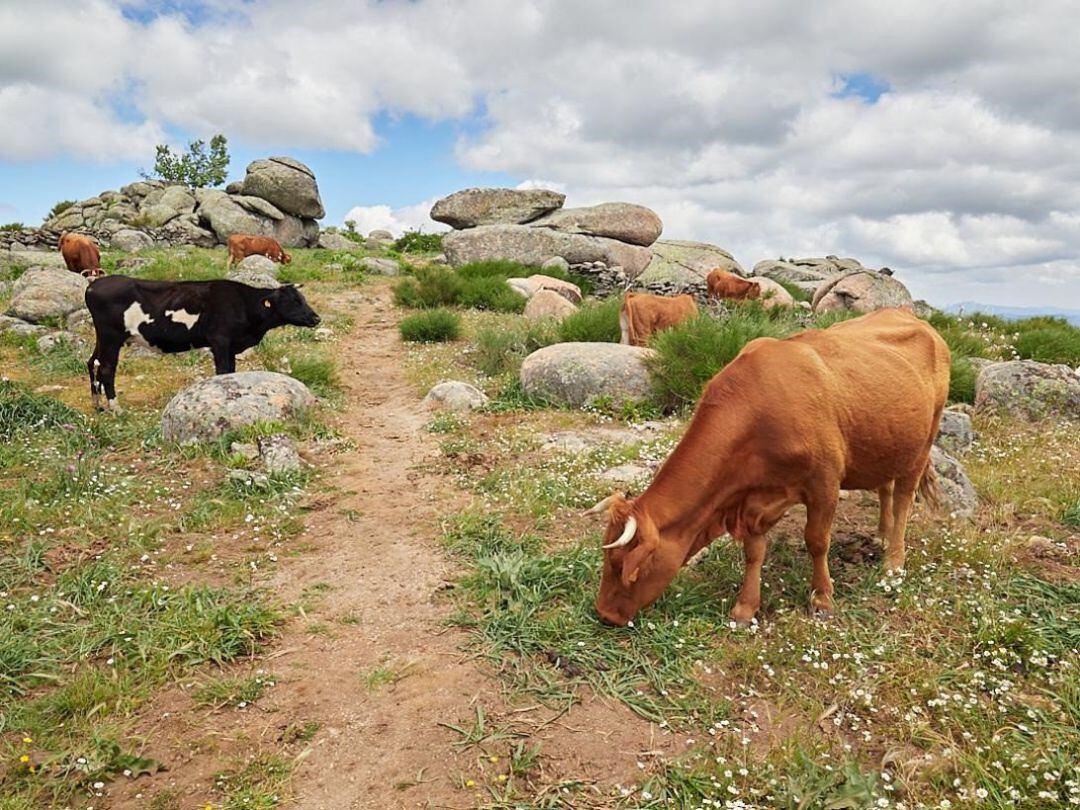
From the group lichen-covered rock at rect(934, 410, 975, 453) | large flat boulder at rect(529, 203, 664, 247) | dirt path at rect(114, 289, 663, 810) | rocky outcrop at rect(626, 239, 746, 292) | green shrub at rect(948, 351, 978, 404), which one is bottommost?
dirt path at rect(114, 289, 663, 810)

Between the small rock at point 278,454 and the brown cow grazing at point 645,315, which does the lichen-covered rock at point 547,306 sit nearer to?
the brown cow grazing at point 645,315

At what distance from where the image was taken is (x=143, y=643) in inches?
174

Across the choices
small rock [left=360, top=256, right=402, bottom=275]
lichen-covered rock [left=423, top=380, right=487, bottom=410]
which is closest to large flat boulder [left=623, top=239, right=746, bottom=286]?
small rock [left=360, top=256, right=402, bottom=275]

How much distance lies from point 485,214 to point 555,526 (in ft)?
80.8

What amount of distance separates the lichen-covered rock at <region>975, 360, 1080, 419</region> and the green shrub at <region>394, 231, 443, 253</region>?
27.7m

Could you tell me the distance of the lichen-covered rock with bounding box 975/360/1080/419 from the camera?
9.33 m

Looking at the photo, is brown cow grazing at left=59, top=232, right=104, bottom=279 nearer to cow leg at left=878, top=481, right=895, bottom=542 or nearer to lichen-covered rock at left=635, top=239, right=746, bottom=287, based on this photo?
lichen-covered rock at left=635, top=239, right=746, bottom=287

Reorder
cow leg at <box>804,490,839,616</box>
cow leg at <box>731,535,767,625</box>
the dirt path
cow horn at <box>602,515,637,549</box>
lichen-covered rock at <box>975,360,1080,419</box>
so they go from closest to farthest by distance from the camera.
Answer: the dirt path, cow horn at <box>602,515,637,549</box>, cow leg at <box>804,490,839,616</box>, cow leg at <box>731,535,767,625</box>, lichen-covered rock at <box>975,360,1080,419</box>

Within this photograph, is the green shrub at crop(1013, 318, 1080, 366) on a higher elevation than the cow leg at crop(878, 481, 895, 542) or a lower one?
higher

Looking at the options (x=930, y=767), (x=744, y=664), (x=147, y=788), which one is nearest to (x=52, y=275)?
(x=147, y=788)

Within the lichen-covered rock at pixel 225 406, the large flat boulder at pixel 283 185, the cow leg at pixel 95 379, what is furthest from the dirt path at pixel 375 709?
the large flat boulder at pixel 283 185

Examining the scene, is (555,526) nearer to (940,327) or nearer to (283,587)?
(283,587)

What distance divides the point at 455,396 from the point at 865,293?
1352 cm

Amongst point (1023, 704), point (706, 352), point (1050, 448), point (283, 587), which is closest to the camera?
point (1023, 704)
